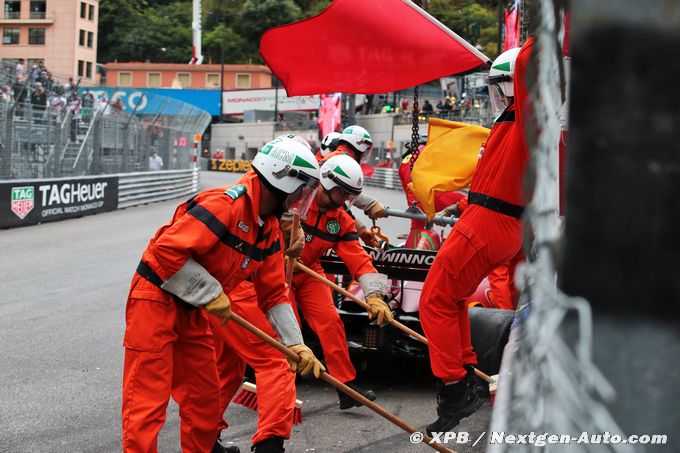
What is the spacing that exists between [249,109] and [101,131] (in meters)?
46.8

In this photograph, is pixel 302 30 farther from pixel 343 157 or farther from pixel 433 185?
pixel 433 185

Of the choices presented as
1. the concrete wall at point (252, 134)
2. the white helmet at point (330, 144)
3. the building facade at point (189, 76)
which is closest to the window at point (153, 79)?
the building facade at point (189, 76)

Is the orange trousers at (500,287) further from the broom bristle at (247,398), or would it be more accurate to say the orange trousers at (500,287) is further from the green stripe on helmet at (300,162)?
the green stripe on helmet at (300,162)

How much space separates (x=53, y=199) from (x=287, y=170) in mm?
15531

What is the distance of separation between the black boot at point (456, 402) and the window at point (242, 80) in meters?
79.0

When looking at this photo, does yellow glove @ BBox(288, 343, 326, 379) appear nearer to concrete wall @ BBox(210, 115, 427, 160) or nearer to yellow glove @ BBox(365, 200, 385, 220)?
yellow glove @ BBox(365, 200, 385, 220)

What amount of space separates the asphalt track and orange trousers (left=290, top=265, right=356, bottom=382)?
0.29m

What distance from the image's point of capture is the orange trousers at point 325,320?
20.3 ft

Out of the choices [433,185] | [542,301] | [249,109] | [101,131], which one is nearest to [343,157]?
[433,185]

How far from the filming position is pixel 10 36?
85.0 metres

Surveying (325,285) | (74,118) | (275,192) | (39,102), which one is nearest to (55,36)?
(74,118)

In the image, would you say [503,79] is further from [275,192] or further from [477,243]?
[275,192]

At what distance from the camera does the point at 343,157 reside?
6.41 m

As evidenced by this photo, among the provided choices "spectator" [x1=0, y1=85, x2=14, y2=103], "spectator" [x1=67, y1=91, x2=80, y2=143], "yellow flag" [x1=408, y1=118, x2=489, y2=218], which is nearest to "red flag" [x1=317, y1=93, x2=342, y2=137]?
"spectator" [x1=67, y1=91, x2=80, y2=143]
